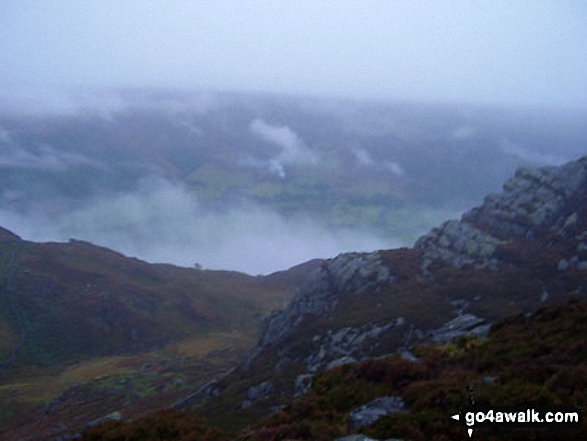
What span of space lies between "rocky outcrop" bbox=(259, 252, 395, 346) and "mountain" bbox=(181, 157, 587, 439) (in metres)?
0.13

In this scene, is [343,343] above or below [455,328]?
below

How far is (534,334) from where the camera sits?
2027cm

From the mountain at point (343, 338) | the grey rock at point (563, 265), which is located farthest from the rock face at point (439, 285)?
the mountain at point (343, 338)

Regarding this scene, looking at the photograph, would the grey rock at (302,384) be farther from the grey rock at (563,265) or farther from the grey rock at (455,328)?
the grey rock at (563,265)

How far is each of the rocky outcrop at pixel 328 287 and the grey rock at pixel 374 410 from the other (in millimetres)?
30626

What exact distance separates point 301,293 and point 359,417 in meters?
38.4

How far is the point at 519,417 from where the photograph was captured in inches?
514

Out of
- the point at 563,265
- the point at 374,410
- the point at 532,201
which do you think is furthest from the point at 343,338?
the point at 532,201

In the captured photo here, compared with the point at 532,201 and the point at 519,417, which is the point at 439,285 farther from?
the point at 519,417

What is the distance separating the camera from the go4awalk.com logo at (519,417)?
1251 cm

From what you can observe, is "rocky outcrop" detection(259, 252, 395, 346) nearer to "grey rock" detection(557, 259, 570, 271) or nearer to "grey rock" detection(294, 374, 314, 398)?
"grey rock" detection(557, 259, 570, 271)

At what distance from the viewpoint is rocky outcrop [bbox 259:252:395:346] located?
49875 millimetres

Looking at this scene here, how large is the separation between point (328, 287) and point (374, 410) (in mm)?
36962

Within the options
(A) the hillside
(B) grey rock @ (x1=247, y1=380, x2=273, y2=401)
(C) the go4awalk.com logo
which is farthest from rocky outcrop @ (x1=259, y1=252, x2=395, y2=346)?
(C) the go4awalk.com logo
